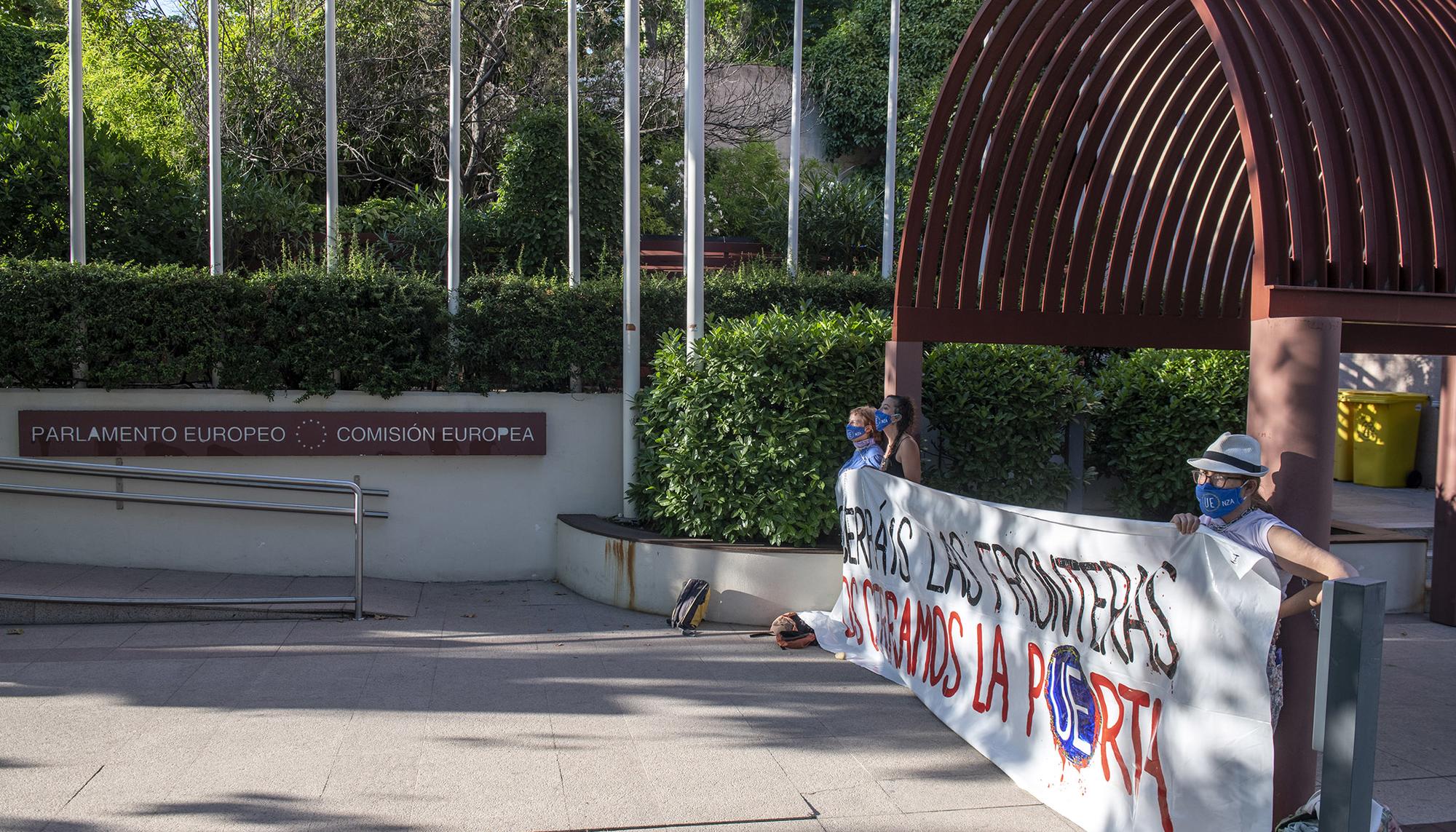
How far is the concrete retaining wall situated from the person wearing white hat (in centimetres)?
613

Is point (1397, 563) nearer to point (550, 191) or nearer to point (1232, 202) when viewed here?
point (1232, 202)

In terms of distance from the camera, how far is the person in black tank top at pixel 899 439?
7.06 meters

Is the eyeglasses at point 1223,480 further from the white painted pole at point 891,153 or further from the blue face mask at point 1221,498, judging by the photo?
the white painted pole at point 891,153

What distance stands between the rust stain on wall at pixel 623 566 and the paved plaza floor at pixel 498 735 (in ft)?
2.43

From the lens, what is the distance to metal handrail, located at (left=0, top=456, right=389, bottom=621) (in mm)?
7723

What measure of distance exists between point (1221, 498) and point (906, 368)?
11.8ft

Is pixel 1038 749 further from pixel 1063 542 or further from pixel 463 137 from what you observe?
pixel 463 137

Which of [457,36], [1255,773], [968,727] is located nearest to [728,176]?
[457,36]

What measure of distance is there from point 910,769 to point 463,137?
1481cm

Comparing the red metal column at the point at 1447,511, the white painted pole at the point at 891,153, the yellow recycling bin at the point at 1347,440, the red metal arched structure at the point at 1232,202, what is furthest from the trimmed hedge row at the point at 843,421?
the white painted pole at the point at 891,153

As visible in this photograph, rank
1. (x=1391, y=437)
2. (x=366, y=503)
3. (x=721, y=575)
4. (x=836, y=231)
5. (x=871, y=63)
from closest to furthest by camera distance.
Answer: (x=721, y=575)
(x=366, y=503)
(x=1391, y=437)
(x=836, y=231)
(x=871, y=63)

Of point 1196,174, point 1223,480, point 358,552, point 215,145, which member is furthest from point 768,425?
point 215,145

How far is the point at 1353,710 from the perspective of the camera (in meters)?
2.60

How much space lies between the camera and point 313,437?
9.18 metres
